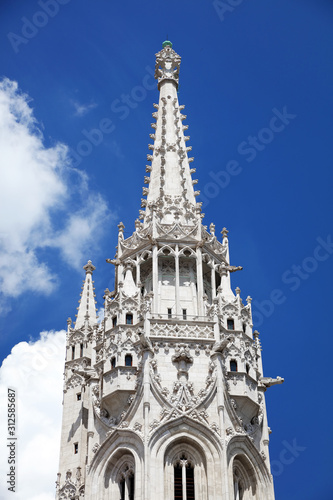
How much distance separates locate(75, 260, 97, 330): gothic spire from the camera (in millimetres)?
59181

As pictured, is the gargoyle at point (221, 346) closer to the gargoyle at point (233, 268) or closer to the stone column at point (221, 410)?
the stone column at point (221, 410)

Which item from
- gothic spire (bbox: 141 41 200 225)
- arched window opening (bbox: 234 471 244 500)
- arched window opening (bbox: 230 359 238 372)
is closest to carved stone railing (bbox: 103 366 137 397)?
arched window opening (bbox: 230 359 238 372)

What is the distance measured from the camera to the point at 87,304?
60.3 meters

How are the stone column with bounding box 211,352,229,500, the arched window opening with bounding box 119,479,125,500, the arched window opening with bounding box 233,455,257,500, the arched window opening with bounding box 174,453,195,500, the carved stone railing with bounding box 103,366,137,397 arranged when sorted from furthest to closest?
the carved stone railing with bounding box 103,366,137,397 → the arched window opening with bounding box 233,455,257,500 → the arched window opening with bounding box 119,479,125,500 → the arched window opening with bounding box 174,453,195,500 → the stone column with bounding box 211,352,229,500

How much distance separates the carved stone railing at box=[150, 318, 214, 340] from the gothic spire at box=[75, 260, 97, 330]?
790 cm

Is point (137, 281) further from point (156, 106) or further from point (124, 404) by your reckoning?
point (156, 106)

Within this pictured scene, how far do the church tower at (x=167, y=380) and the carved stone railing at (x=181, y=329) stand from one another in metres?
0.06

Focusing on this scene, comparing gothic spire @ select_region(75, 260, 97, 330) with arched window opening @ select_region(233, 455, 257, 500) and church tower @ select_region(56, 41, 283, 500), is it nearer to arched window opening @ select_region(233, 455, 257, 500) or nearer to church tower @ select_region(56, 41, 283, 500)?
church tower @ select_region(56, 41, 283, 500)

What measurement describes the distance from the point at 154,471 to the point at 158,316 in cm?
955

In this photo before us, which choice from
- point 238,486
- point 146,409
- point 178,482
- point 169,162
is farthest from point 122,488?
point 169,162

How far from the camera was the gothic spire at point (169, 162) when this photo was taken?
60.3 m

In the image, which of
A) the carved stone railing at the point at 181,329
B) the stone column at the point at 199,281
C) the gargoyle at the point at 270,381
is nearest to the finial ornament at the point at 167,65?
the stone column at the point at 199,281

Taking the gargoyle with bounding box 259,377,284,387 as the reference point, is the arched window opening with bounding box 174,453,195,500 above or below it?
below

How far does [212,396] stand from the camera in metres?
49.5
